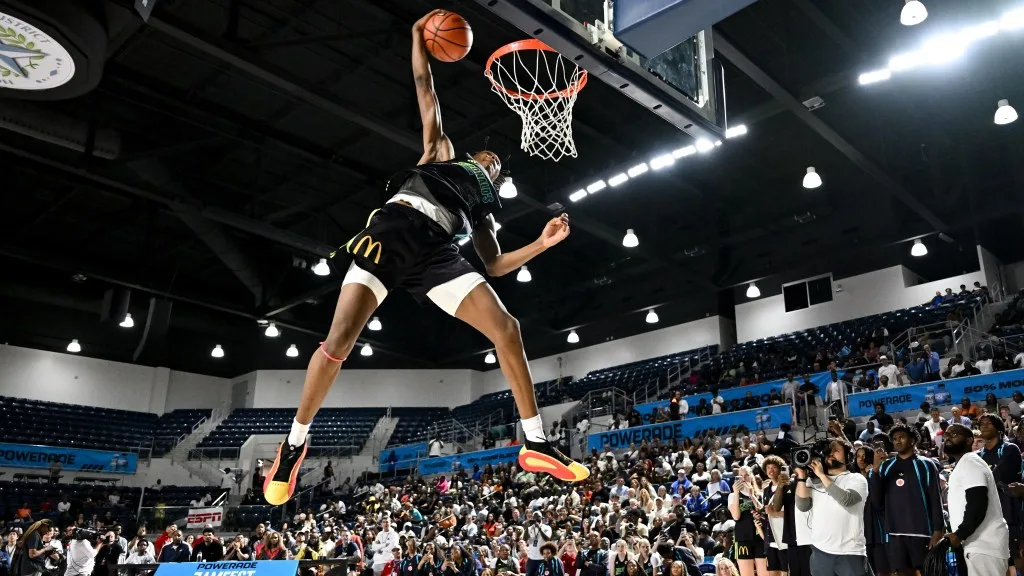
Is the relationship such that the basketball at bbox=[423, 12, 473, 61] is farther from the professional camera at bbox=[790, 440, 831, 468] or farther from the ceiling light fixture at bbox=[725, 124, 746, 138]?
the ceiling light fixture at bbox=[725, 124, 746, 138]

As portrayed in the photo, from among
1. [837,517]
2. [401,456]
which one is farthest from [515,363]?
[401,456]

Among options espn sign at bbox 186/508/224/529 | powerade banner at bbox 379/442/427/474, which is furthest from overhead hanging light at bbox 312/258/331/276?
powerade banner at bbox 379/442/427/474

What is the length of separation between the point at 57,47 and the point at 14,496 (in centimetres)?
1632

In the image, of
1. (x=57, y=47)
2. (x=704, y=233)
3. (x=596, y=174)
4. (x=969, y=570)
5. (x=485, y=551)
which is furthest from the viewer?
(x=704, y=233)

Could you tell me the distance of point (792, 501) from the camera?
7203 millimetres

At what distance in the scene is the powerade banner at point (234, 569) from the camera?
24.1 feet

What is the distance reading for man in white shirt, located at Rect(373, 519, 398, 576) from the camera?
46.2 feet

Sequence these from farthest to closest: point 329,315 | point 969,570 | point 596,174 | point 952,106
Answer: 1. point 329,315
2. point 596,174
3. point 952,106
4. point 969,570

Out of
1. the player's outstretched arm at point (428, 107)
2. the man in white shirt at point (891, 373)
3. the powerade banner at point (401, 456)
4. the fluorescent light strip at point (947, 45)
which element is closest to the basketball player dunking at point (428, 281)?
the player's outstretched arm at point (428, 107)

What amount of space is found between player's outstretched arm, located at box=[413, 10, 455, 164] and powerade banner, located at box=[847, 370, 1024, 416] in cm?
1322

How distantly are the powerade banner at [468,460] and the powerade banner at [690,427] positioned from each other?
2.46 meters

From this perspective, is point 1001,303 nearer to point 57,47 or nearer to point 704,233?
point 704,233

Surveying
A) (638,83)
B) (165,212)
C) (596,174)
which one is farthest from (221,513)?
(638,83)

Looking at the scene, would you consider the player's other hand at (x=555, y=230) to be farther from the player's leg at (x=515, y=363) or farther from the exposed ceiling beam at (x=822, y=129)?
the exposed ceiling beam at (x=822, y=129)
